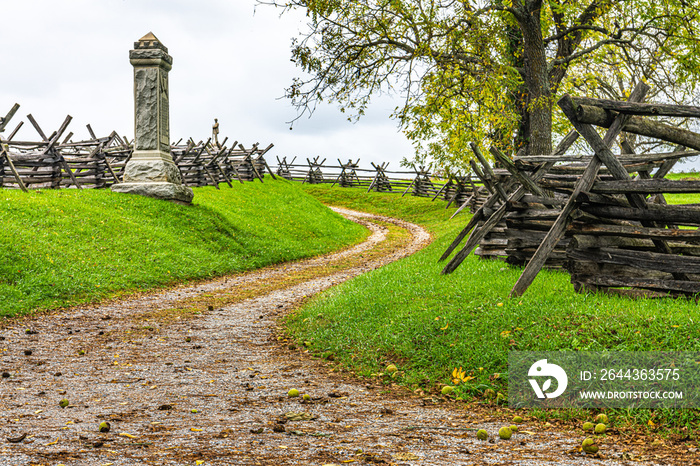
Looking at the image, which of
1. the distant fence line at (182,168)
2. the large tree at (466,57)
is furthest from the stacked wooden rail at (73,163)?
the large tree at (466,57)

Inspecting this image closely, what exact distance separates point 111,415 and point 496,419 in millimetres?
3158

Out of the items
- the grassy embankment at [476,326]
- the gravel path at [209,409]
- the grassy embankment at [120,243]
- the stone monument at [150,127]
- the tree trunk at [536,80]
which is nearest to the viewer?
the gravel path at [209,409]

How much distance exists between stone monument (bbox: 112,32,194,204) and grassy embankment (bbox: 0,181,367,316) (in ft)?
2.16

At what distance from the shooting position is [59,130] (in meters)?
17.6

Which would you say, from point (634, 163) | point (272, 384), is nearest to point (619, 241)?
point (634, 163)

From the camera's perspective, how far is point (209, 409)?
4.91 metres

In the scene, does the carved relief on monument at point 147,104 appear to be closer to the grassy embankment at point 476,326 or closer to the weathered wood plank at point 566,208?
the grassy embankment at point 476,326

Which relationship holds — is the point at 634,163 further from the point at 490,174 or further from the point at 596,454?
the point at 596,454

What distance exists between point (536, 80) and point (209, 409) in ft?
41.2

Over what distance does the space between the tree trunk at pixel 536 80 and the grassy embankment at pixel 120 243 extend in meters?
7.57

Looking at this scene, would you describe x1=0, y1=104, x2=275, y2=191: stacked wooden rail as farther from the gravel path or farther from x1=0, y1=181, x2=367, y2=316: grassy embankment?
the gravel path

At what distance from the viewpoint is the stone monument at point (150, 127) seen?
17.3 meters

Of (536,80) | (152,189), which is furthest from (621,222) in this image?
(152,189)

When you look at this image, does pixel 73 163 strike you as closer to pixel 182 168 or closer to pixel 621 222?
pixel 182 168
